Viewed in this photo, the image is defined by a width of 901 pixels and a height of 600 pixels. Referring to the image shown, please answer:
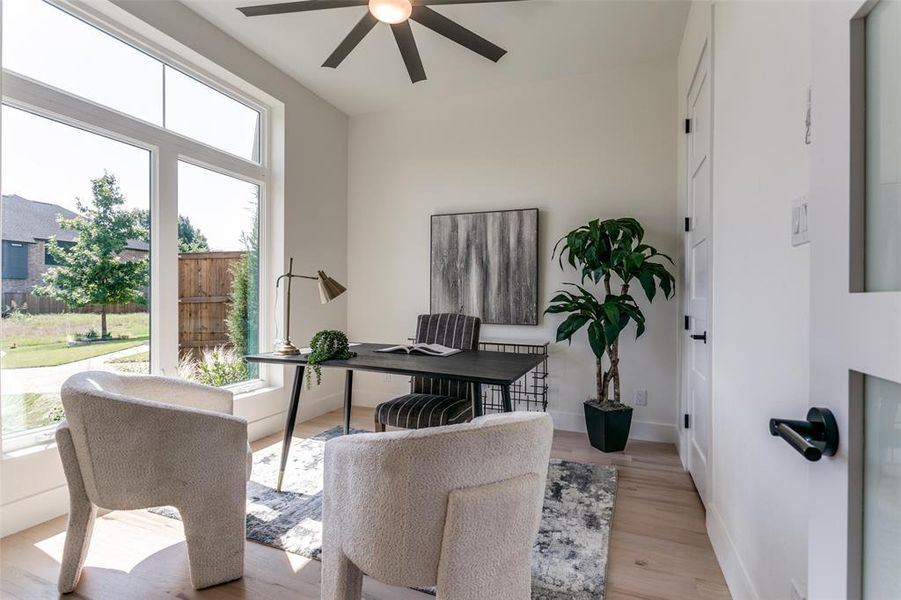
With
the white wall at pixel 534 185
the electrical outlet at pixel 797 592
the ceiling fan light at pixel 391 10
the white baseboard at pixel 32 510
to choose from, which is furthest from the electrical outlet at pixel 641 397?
the white baseboard at pixel 32 510

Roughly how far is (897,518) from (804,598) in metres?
0.72

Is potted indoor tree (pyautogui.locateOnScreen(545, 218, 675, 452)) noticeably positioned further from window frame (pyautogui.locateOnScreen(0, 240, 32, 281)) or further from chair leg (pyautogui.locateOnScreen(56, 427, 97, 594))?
window frame (pyautogui.locateOnScreen(0, 240, 32, 281))

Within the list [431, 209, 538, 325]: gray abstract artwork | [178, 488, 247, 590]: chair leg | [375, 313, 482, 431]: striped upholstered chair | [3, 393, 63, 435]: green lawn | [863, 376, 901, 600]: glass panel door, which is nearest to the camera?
[863, 376, 901, 600]: glass panel door

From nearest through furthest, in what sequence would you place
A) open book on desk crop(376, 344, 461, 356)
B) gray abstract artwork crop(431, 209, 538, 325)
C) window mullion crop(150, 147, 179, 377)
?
open book on desk crop(376, 344, 461, 356)
window mullion crop(150, 147, 179, 377)
gray abstract artwork crop(431, 209, 538, 325)

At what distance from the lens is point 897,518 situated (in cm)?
51

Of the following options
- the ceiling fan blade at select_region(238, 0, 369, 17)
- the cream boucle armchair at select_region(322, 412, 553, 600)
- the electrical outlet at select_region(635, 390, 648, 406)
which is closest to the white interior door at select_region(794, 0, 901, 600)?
the cream boucle armchair at select_region(322, 412, 553, 600)

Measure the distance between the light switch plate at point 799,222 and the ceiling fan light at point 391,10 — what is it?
1839 mm

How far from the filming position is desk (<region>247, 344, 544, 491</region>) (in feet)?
5.95

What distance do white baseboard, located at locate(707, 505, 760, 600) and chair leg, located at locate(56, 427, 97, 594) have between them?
2.38 metres

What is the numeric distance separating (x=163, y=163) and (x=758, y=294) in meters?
3.28

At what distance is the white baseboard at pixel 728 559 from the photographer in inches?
56.8

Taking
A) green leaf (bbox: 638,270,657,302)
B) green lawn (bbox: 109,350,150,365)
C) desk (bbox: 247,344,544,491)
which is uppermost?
green leaf (bbox: 638,270,657,302)

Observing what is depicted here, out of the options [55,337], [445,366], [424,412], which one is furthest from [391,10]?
[55,337]

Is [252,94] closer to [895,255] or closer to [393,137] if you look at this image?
[393,137]
